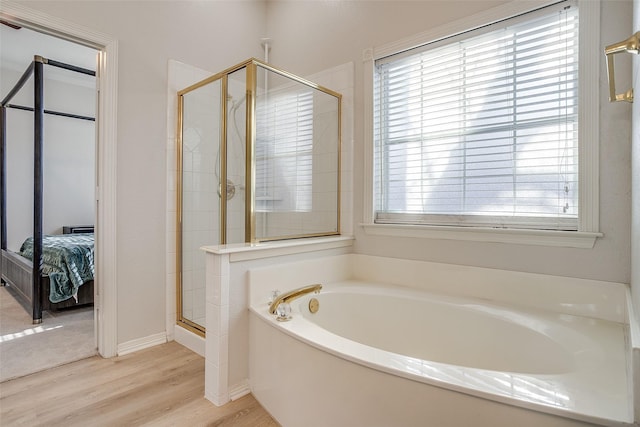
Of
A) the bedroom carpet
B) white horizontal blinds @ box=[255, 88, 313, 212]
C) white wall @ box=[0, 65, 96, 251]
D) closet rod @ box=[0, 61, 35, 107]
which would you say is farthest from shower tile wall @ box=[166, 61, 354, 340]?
white wall @ box=[0, 65, 96, 251]

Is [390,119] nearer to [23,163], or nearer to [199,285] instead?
[199,285]

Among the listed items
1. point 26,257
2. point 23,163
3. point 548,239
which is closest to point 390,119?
point 548,239

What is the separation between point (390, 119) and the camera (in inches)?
92.0

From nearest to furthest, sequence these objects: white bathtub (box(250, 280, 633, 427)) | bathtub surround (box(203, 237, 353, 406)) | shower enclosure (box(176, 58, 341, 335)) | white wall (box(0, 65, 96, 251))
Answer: white bathtub (box(250, 280, 633, 427)), bathtub surround (box(203, 237, 353, 406)), shower enclosure (box(176, 58, 341, 335)), white wall (box(0, 65, 96, 251))

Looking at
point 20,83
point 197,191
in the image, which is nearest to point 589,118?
point 197,191

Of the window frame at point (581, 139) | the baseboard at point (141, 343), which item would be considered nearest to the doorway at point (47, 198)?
the baseboard at point (141, 343)

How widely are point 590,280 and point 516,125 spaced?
0.88 metres

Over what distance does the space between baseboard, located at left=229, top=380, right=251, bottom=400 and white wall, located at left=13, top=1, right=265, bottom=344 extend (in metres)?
1.01

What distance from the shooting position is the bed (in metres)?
2.94

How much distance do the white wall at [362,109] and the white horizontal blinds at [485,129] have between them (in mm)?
132

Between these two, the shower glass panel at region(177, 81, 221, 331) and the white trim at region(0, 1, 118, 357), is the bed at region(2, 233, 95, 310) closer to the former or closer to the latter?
the white trim at region(0, 1, 118, 357)

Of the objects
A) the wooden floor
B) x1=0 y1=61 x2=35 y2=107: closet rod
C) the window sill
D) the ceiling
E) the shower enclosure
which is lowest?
the wooden floor

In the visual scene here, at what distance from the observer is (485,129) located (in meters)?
1.90

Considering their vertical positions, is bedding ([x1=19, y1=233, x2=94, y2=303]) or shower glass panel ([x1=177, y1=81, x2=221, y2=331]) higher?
shower glass panel ([x1=177, y1=81, x2=221, y2=331])
